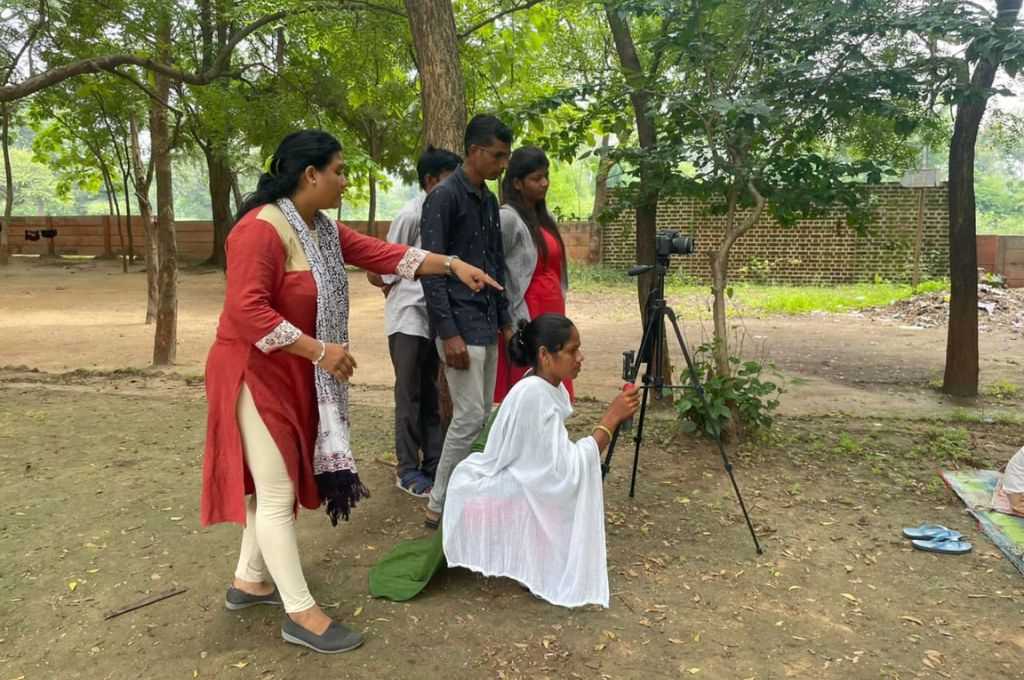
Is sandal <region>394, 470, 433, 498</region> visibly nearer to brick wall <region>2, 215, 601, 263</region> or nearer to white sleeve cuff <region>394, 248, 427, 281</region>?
white sleeve cuff <region>394, 248, 427, 281</region>

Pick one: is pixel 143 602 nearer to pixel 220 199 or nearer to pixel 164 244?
pixel 164 244

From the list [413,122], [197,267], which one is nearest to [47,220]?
[197,267]

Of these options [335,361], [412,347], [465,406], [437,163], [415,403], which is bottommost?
[415,403]

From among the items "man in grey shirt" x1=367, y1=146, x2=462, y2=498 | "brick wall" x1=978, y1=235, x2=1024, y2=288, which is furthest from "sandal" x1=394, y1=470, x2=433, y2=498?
"brick wall" x1=978, y1=235, x2=1024, y2=288

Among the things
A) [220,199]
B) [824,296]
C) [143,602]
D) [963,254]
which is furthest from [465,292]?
[220,199]

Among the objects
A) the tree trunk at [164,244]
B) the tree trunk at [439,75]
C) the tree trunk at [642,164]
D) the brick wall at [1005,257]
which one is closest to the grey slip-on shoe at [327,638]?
the tree trunk at [439,75]

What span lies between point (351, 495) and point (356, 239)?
0.86 metres

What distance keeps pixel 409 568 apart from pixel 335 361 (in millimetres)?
992

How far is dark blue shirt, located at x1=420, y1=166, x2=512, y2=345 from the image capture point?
10.2 ft

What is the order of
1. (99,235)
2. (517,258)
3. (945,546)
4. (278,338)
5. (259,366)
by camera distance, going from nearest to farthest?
(278,338) < (259,366) < (945,546) < (517,258) < (99,235)

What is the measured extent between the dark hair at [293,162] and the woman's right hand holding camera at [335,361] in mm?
483

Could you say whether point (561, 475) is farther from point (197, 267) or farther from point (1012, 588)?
point (197, 267)

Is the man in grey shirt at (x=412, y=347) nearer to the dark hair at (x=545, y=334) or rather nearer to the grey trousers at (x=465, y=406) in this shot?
the grey trousers at (x=465, y=406)

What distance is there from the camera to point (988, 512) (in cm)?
356
